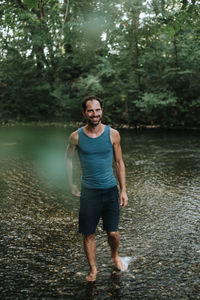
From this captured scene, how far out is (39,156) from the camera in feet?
36.6

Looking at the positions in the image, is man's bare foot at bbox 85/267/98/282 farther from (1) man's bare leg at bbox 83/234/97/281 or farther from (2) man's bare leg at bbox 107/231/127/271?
(2) man's bare leg at bbox 107/231/127/271

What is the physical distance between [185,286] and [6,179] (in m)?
5.66

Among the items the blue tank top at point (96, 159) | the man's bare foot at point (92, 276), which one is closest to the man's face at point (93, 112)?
the blue tank top at point (96, 159)

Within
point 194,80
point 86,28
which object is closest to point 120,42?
point 86,28

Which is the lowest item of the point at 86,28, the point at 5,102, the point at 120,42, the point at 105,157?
the point at 105,157

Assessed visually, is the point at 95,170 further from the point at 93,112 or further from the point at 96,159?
the point at 93,112

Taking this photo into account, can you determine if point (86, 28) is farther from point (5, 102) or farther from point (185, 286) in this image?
point (185, 286)

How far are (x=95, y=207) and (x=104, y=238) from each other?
136cm

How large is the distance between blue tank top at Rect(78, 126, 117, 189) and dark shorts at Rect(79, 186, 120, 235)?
0.07 metres

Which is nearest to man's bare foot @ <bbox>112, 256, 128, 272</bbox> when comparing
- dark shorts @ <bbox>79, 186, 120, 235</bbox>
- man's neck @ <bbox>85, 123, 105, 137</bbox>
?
dark shorts @ <bbox>79, 186, 120, 235</bbox>

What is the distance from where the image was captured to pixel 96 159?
3047 millimetres

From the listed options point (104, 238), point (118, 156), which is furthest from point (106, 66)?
point (118, 156)

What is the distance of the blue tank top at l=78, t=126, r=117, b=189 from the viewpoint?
3.02m

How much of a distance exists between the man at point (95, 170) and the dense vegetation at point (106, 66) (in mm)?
11713
